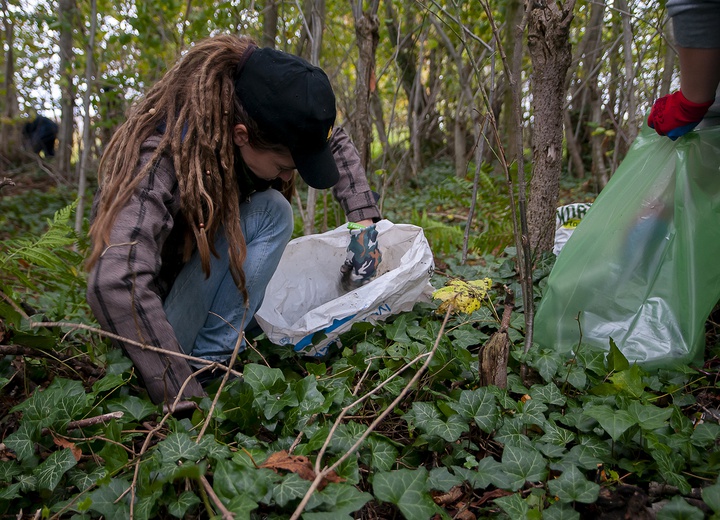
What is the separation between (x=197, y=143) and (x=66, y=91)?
5332mm

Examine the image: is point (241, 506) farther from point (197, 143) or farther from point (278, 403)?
point (197, 143)

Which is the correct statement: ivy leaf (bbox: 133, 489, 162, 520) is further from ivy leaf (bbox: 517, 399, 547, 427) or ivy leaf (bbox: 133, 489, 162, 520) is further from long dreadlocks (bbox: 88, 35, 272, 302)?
ivy leaf (bbox: 517, 399, 547, 427)

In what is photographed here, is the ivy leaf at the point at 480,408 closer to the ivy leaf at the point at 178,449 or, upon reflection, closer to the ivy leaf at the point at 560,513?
the ivy leaf at the point at 560,513

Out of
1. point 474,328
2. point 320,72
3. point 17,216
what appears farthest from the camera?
point 17,216

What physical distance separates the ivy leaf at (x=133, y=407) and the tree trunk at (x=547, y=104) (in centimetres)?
157

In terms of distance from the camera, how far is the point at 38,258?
184 cm

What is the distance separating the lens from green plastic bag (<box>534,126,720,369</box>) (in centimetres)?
156

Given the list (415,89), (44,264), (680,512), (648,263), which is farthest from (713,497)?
(415,89)

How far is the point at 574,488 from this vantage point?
1106mm

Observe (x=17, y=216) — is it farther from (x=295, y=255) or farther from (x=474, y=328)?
(x=474, y=328)

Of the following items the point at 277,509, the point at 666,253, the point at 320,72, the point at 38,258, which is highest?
the point at 320,72

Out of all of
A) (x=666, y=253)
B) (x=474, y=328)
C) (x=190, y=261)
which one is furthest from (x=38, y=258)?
(x=666, y=253)

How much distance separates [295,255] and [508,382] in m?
1.09

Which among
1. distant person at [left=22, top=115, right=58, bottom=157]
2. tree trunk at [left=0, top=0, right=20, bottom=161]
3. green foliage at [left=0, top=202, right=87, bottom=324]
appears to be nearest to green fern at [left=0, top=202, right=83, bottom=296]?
green foliage at [left=0, top=202, right=87, bottom=324]
